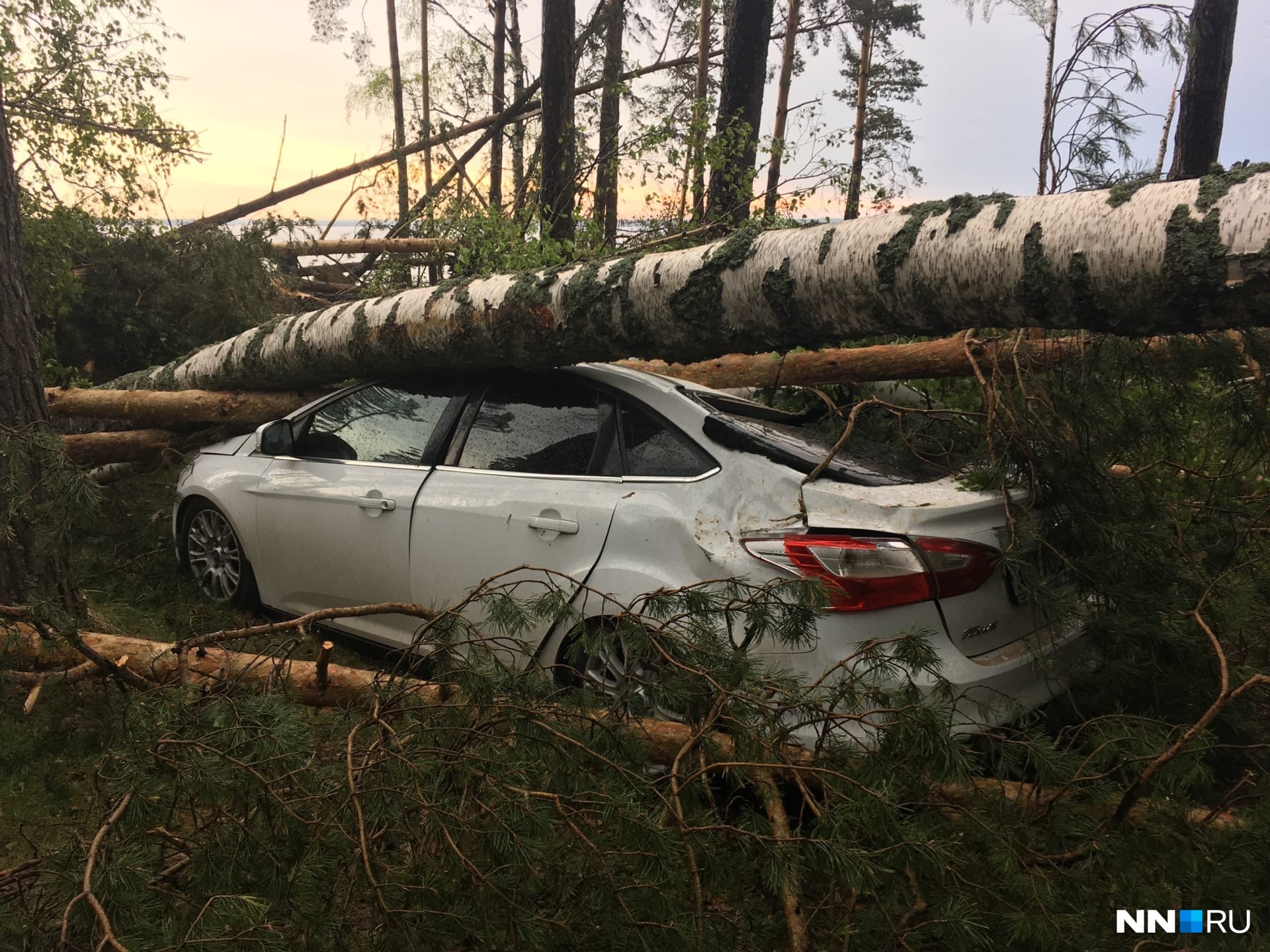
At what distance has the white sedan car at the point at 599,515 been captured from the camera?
2.79m

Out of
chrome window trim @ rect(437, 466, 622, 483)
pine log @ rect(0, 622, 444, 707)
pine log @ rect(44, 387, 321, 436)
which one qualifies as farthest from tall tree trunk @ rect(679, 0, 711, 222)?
pine log @ rect(0, 622, 444, 707)

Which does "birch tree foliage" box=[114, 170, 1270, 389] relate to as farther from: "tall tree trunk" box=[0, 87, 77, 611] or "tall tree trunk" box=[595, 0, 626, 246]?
"tall tree trunk" box=[595, 0, 626, 246]

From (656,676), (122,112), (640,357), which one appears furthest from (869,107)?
(656,676)

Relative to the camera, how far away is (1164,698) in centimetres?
300

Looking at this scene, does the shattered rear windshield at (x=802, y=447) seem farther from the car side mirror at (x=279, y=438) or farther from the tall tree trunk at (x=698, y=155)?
the tall tree trunk at (x=698, y=155)

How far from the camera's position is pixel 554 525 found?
3.41 m

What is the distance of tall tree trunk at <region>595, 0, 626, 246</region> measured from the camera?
34.2ft

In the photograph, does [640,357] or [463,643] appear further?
[640,357]

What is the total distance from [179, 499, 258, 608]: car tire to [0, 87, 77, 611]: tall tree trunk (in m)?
0.87

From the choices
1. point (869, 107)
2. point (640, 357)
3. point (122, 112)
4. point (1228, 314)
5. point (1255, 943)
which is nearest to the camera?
point (1255, 943)

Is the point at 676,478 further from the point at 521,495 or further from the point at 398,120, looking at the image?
the point at 398,120

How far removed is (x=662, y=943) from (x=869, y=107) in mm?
26885

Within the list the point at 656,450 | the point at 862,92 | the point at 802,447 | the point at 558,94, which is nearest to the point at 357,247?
the point at 558,94

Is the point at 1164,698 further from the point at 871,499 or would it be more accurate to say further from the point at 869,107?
the point at 869,107
